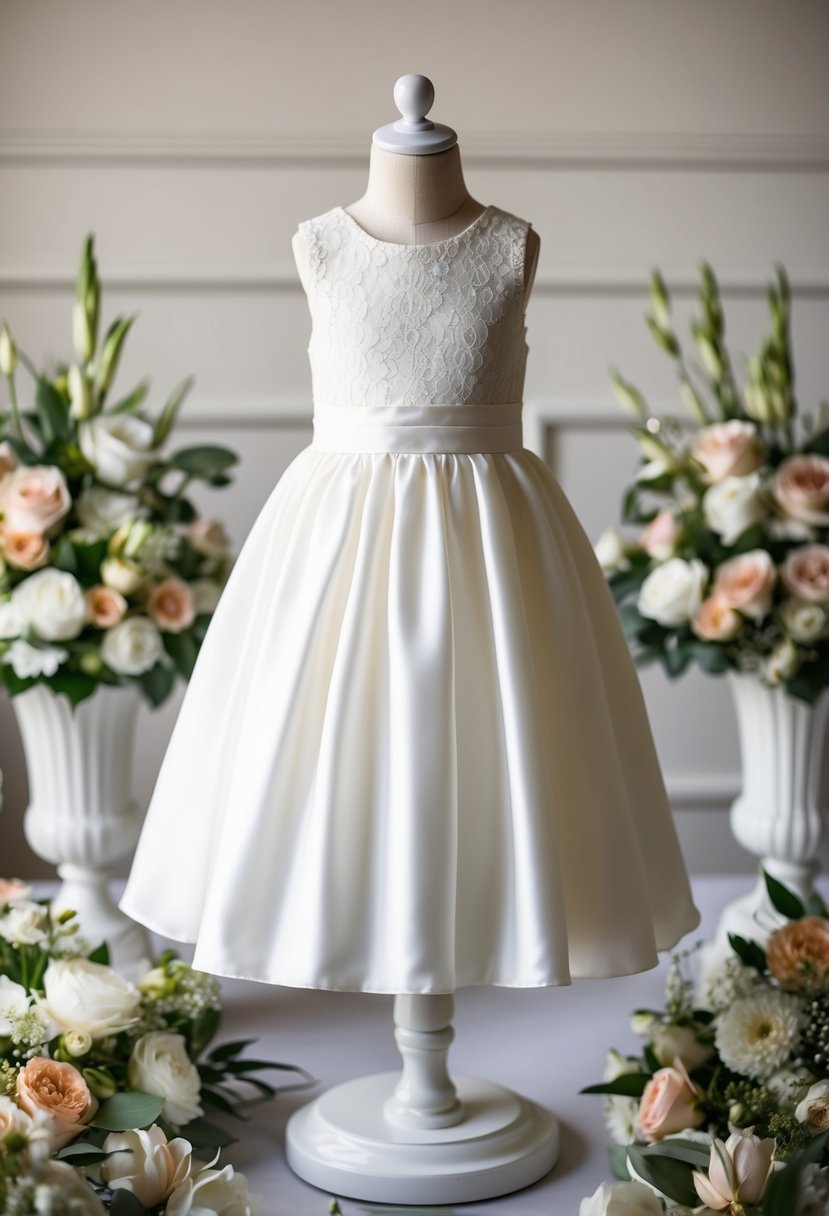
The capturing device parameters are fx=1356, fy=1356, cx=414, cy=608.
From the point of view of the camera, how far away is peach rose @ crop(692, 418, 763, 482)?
156 cm

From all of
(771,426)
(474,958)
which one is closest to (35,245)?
(771,426)

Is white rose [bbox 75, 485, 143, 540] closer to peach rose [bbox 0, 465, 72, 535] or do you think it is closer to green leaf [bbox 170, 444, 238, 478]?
peach rose [bbox 0, 465, 72, 535]

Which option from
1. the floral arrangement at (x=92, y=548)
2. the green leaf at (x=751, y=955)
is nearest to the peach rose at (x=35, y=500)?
the floral arrangement at (x=92, y=548)

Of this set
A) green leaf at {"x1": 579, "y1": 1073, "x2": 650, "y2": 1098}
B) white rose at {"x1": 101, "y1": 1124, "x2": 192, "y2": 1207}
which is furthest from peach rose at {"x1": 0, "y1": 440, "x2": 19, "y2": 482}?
green leaf at {"x1": 579, "y1": 1073, "x2": 650, "y2": 1098}

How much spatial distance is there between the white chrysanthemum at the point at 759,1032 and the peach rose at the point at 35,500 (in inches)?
33.3

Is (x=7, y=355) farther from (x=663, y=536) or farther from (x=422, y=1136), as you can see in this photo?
(x=422, y=1136)

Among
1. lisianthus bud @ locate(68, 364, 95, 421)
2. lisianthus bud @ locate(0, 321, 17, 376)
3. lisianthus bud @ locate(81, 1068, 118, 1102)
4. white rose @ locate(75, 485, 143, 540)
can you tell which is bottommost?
lisianthus bud @ locate(81, 1068, 118, 1102)

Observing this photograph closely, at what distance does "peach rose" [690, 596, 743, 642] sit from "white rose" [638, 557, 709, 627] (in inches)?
0.5

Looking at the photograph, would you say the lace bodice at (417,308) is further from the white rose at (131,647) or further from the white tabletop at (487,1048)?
the white tabletop at (487,1048)

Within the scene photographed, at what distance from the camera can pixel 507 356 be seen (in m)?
1.11

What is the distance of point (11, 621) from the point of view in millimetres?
1443

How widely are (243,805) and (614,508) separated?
125cm

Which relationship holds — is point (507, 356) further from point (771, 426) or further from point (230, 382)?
point (230, 382)

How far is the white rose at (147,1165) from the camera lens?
0.96 m
